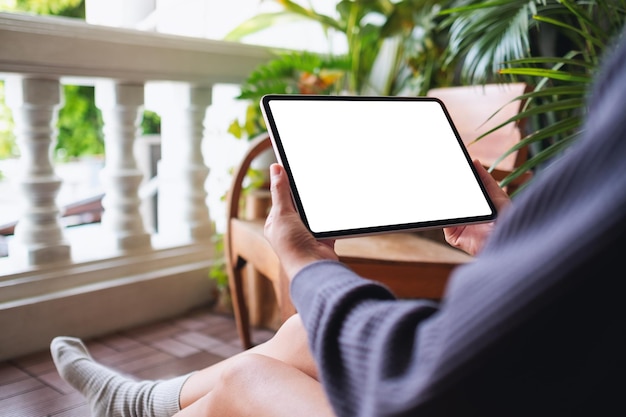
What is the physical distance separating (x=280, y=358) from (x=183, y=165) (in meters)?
1.33

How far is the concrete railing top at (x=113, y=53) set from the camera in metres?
1.55

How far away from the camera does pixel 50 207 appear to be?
5.84ft

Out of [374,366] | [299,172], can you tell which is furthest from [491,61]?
[374,366]

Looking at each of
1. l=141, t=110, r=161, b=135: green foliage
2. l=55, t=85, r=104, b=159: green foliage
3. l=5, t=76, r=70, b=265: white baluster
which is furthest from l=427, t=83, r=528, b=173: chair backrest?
l=141, t=110, r=161, b=135: green foliage

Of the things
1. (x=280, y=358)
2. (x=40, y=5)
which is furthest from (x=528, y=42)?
(x=40, y=5)

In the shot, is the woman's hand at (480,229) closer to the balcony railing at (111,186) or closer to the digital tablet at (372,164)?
the digital tablet at (372,164)

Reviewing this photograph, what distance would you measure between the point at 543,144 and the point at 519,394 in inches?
68.9

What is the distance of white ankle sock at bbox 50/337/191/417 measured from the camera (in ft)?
3.38

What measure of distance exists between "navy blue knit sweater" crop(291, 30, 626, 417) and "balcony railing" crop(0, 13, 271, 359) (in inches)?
59.4

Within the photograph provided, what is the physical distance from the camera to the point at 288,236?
637 mm

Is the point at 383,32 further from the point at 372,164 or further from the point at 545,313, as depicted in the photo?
the point at 545,313

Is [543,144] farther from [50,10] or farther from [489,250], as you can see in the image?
[50,10]

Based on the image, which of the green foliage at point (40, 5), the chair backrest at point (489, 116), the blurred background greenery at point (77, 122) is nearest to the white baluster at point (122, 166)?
the chair backrest at point (489, 116)

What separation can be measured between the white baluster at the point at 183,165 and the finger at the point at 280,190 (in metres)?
1.46
